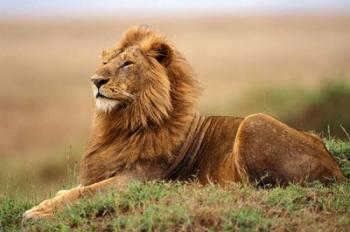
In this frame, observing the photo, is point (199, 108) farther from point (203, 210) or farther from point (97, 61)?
point (97, 61)

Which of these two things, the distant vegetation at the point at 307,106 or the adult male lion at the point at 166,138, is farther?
the distant vegetation at the point at 307,106

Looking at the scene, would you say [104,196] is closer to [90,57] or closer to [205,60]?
[205,60]

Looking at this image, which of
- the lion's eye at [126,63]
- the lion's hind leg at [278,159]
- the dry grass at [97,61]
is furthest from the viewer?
the dry grass at [97,61]

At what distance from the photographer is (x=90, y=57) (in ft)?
139

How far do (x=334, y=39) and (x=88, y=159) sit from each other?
43.7m

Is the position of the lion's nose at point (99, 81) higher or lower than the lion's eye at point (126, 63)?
lower

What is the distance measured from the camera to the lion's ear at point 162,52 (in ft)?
24.8

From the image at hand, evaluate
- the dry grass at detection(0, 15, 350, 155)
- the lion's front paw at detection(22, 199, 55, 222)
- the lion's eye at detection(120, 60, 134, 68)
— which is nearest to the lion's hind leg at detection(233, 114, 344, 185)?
the lion's eye at detection(120, 60, 134, 68)

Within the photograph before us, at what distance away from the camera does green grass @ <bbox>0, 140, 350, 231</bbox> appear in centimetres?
598

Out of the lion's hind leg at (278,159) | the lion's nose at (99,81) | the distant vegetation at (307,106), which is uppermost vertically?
the lion's nose at (99,81)

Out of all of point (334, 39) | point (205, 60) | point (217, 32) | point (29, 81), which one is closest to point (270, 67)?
point (205, 60)

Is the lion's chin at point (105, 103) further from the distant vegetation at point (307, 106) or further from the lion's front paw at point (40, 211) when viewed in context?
the distant vegetation at point (307, 106)

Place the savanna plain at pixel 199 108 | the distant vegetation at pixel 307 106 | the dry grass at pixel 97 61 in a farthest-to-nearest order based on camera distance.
A: the dry grass at pixel 97 61
the distant vegetation at pixel 307 106
the savanna plain at pixel 199 108

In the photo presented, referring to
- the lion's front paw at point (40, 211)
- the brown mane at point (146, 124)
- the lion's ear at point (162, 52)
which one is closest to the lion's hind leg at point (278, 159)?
the brown mane at point (146, 124)
